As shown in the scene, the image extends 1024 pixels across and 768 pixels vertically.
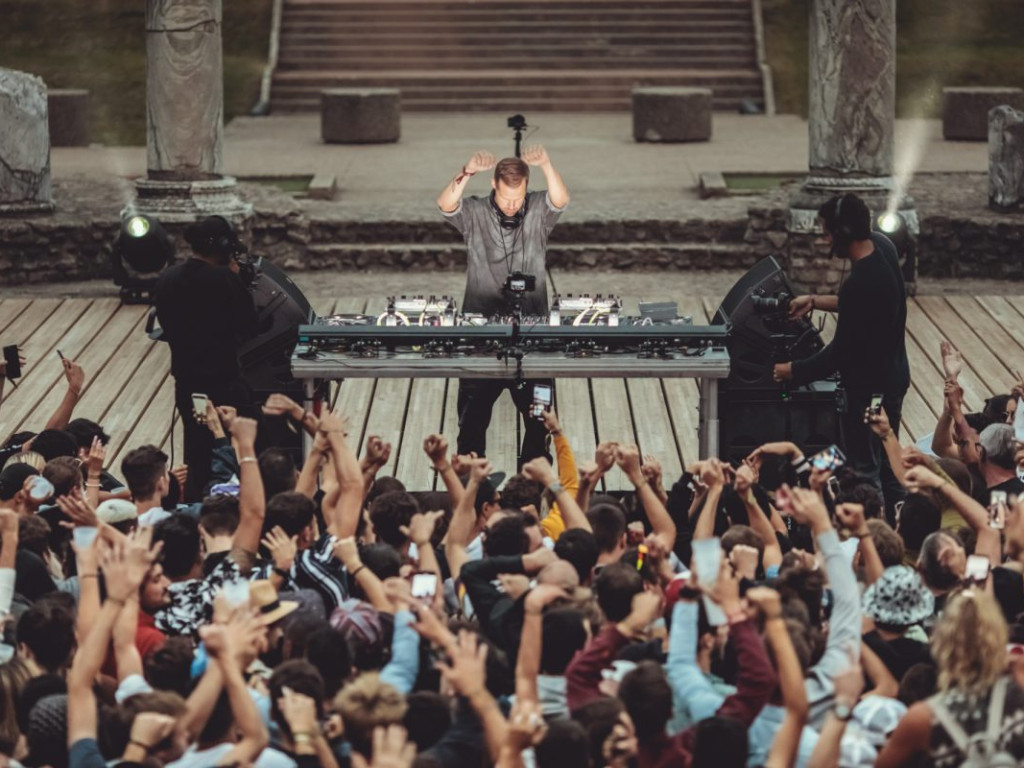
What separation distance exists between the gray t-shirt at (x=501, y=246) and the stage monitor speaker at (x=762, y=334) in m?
1.02

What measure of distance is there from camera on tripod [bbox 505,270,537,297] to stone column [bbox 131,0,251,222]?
5.46m

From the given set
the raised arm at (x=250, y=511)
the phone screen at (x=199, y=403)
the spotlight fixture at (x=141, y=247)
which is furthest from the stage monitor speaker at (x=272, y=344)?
the spotlight fixture at (x=141, y=247)

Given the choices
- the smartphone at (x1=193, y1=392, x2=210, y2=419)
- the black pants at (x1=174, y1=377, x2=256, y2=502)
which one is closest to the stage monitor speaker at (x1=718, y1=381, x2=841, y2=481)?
the black pants at (x1=174, y1=377, x2=256, y2=502)

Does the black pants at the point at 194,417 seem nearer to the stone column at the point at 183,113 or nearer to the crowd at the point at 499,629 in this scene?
the crowd at the point at 499,629

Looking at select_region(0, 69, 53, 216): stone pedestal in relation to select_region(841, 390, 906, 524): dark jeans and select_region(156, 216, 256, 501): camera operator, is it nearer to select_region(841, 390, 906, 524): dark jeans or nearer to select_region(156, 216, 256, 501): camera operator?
select_region(156, 216, 256, 501): camera operator

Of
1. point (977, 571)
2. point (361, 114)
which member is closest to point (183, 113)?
point (361, 114)

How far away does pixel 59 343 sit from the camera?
546 inches

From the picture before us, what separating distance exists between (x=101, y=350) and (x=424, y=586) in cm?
770

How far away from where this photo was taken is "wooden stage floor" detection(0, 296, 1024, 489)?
11.6 metres

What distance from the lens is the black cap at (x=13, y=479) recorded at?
27.1ft

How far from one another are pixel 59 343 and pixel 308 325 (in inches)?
164

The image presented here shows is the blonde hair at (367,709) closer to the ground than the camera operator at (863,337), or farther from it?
closer to the ground

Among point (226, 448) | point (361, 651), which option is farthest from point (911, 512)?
point (226, 448)

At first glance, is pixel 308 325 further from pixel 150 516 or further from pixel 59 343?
pixel 59 343
